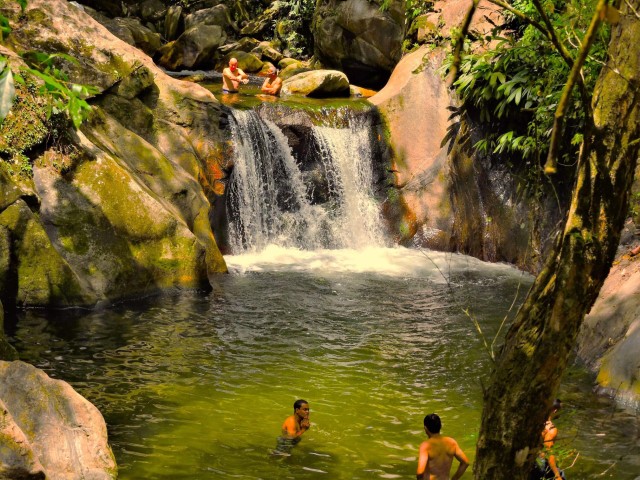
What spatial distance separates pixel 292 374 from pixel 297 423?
1.88 metres

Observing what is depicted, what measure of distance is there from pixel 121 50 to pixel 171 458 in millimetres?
10271

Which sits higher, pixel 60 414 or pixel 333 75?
pixel 333 75

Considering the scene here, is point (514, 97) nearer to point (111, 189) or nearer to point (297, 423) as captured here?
point (111, 189)

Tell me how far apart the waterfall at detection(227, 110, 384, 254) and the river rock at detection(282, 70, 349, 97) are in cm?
266

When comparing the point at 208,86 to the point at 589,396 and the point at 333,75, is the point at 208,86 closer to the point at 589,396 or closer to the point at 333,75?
the point at 333,75

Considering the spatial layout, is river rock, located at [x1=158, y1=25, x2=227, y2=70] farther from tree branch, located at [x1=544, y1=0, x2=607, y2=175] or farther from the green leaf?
the green leaf

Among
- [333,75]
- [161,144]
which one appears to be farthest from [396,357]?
[333,75]

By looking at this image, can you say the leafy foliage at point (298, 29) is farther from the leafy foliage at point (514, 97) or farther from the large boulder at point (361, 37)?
the leafy foliage at point (514, 97)

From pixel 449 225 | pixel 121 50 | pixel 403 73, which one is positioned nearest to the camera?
pixel 121 50

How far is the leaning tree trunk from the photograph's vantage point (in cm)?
372

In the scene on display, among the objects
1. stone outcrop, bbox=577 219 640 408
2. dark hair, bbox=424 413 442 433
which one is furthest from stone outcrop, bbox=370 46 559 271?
dark hair, bbox=424 413 442 433

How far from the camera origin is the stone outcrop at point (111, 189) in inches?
455

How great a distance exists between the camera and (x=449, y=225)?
16.9 meters

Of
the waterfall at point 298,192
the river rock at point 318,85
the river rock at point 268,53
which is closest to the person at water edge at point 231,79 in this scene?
the river rock at point 318,85
